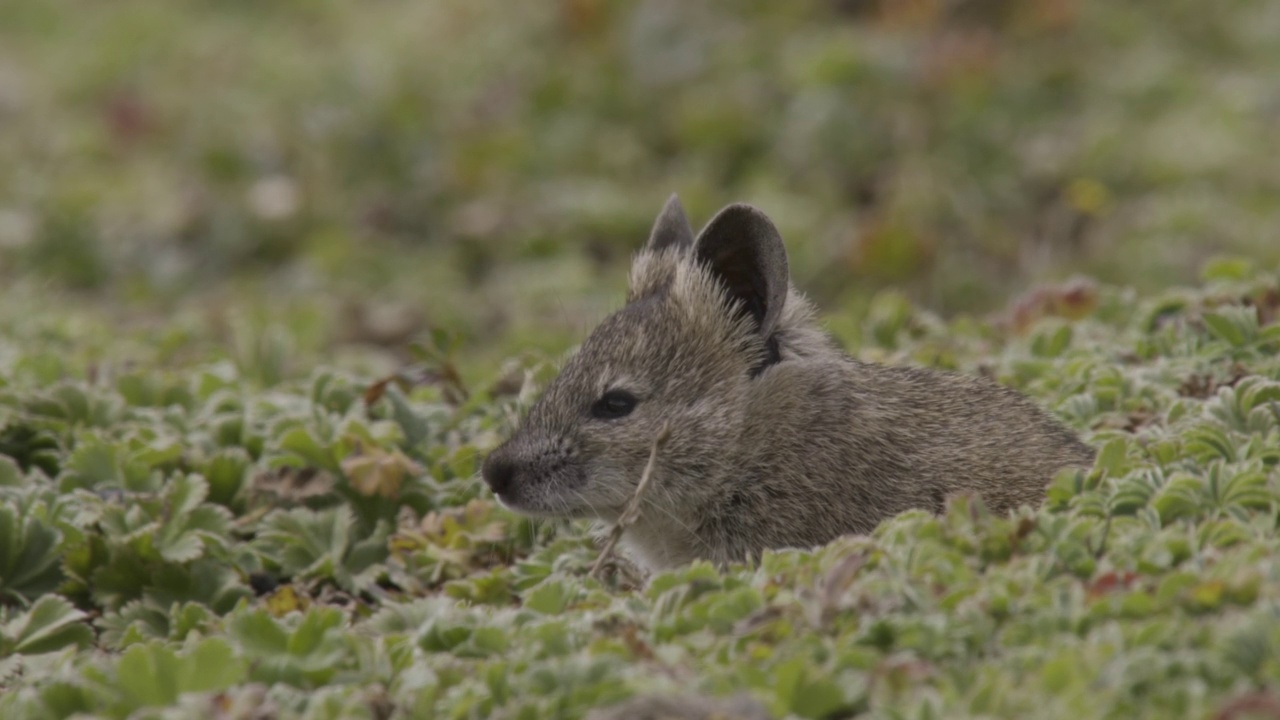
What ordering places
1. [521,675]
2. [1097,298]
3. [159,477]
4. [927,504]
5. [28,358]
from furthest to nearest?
[1097,298]
[28,358]
[159,477]
[927,504]
[521,675]

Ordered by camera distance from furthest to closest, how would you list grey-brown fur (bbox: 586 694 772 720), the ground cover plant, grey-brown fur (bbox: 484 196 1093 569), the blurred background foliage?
1. the blurred background foliage
2. grey-brown fur (bbox: 484 196 1093 569)
3. the ground cover plant
4. grey-brown fur (bbox: 586 694 772 720)

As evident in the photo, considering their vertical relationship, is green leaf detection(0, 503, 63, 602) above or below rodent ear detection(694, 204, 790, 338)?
below

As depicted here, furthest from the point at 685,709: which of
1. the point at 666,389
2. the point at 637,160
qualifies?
the point at 637,160

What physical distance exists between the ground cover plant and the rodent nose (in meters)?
0.29

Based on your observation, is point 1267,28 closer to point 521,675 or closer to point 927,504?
point 927,504

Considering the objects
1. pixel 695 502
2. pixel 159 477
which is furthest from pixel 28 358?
pixel 695 502

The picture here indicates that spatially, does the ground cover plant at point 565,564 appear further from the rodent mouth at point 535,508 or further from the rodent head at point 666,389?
the rodent head at point 666,389

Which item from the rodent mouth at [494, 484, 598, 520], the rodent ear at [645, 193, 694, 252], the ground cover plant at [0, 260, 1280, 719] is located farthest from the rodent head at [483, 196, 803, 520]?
the rodent ear at [645, 193, 694, 252]

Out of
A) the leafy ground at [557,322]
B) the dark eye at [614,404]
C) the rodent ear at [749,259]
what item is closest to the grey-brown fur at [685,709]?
the leafy ground at [557,322]

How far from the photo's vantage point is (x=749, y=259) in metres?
5.95

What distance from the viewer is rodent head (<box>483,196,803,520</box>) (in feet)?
18.8

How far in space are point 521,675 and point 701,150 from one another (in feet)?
31.9

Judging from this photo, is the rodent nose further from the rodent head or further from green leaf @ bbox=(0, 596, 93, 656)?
green leaf @ bbox=(0, 596, 93, 656)

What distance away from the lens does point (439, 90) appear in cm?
1452
